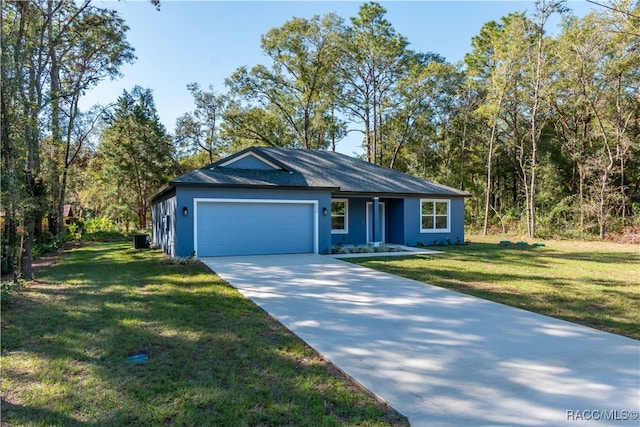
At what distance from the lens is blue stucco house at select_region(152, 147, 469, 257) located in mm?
11891

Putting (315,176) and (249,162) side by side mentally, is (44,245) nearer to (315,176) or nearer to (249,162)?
(249,162)

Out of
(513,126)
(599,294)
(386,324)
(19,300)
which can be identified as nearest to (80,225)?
(19,300)

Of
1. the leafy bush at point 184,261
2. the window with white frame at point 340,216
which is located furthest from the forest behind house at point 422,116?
the window with white frame at point 340,216

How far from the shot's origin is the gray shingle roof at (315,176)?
485 inches

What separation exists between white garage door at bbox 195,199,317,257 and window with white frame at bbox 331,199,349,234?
2.30 metres

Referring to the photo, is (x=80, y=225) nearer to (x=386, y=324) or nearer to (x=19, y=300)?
(x=19, y=300)

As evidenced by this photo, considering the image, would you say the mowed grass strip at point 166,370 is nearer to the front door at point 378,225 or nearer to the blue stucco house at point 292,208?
the blue stucco house at point 292,208

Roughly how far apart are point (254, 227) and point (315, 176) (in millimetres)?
3795

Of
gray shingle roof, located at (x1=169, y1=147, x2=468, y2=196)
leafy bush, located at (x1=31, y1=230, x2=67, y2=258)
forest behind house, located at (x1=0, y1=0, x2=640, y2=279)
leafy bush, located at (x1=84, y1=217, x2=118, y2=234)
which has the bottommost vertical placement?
leafy bush, located at (x1=31, y1=230, x2=67, y2=258)

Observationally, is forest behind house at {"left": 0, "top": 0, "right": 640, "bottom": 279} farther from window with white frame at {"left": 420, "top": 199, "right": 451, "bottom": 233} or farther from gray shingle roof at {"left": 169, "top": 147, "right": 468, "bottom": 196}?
gray shingle roof at {"left": 169, "top": 147, "right": 468, "bottom": 196}

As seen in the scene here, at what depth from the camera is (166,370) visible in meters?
3.55

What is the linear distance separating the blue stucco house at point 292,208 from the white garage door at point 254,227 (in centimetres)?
3

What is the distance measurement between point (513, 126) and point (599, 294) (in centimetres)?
2203

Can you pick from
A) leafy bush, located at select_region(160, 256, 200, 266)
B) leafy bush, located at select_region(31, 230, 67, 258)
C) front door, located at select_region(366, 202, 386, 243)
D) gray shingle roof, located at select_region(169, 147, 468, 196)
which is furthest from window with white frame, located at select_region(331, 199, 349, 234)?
leafy bush, located at select_region(31, 230, 67, 258)
